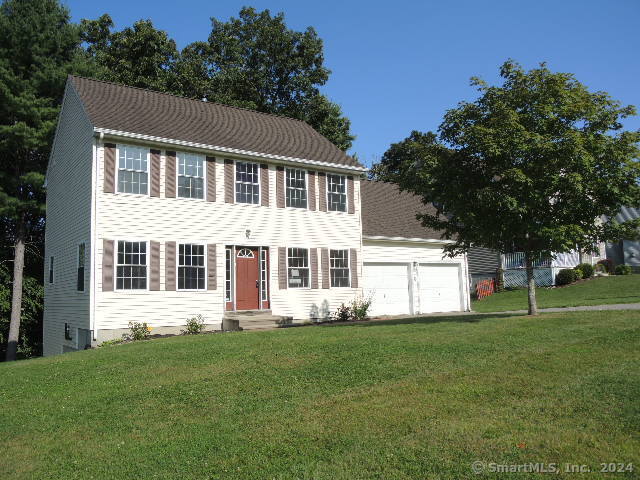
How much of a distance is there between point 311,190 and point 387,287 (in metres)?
5.05

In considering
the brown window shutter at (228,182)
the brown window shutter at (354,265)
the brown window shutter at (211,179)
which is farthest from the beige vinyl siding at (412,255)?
the brown window shutter at (211,179)

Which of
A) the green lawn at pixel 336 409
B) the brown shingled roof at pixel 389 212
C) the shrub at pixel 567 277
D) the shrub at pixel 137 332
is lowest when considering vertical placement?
the green lawn at pixel 336 409

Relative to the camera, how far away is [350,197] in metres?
20.0

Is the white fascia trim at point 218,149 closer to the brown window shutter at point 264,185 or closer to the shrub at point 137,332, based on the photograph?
the brown window shutter at point 264,185

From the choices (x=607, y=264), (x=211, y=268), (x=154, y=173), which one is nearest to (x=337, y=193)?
(x=211, y=268)

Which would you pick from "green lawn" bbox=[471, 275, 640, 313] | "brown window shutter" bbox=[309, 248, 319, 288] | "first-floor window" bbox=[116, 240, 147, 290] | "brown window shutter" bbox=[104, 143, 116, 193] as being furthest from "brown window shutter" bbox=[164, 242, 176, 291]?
"green lawn" bbox=[471, 275, 640, 313]

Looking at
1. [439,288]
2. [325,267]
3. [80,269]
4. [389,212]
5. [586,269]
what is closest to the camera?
[80,269]

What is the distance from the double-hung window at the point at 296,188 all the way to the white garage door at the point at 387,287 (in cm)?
369

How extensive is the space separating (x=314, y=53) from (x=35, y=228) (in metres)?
20.3

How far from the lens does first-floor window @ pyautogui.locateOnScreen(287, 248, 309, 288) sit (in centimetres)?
1830

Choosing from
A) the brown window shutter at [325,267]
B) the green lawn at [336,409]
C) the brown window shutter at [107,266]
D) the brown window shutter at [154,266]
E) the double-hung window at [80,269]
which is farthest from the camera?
the brown window shutter at [325,267]

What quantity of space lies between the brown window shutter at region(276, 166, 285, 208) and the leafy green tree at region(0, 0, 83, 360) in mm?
10425

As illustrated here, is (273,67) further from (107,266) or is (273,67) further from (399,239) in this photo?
(107,266)

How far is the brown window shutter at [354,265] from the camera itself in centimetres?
1964
